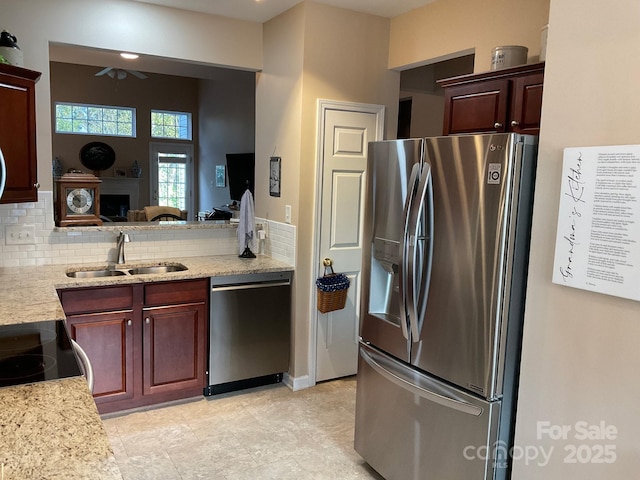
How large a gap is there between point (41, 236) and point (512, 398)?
9.95 feet

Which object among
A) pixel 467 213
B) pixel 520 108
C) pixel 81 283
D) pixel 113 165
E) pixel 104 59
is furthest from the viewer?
pixel 113 165

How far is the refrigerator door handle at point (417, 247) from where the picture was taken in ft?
7.17

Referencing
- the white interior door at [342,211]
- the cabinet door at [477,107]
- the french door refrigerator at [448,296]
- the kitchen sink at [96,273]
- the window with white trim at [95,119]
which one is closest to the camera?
the french door refrigerator at [448,296]

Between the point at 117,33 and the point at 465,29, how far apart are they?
2.30 meters

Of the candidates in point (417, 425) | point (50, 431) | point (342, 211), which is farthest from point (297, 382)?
point (50, 431)

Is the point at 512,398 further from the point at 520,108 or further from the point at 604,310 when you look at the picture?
the point at 520,108

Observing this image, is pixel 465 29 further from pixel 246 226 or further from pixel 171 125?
pixel 171 125

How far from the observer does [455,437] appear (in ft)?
6.96

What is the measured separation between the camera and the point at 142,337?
3229 millimetres

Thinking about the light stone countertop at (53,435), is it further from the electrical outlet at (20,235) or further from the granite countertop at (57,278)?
the electrical outlet at (20,235)

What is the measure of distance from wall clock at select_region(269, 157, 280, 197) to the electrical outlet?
5.43ft

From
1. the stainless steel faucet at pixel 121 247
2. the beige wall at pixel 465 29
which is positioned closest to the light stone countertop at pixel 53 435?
the stainless steel faucet at pixel 121 247

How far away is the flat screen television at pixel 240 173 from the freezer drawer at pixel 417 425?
17.3 ft

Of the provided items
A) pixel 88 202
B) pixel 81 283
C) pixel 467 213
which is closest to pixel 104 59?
pixel 88 202
